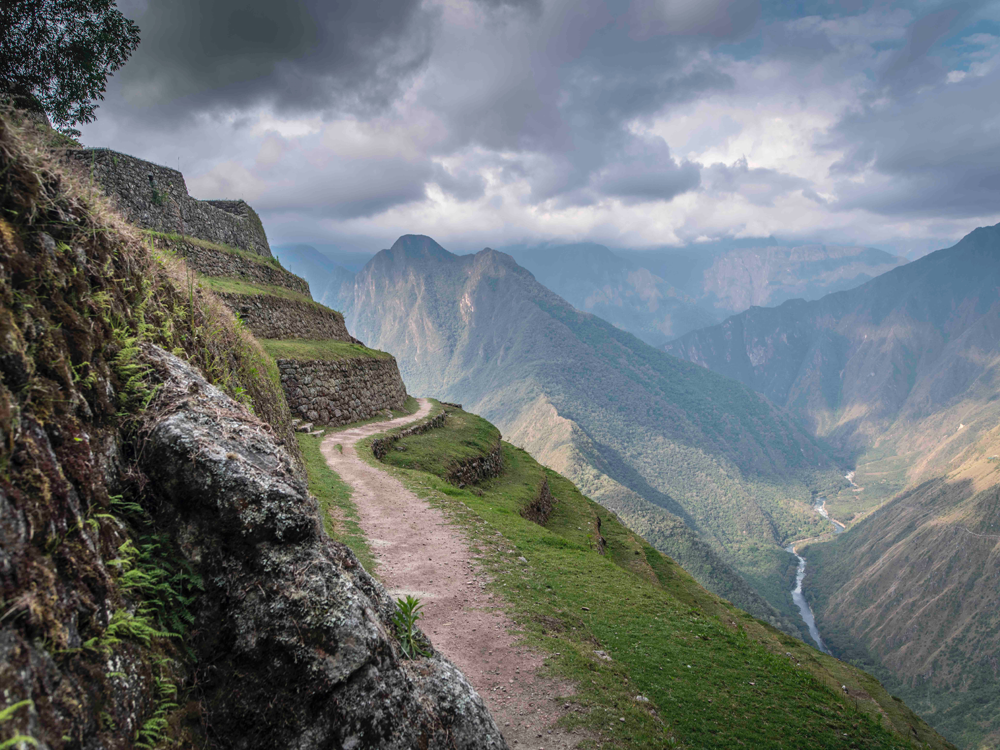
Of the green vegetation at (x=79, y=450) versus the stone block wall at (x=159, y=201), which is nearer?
the green vegetation at (x=79, y=450)

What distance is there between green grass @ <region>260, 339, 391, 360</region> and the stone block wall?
361 inches

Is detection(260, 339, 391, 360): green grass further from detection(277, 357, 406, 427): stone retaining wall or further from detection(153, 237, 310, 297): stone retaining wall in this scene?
detection(153, 237, 310, 297): stone retaining wall

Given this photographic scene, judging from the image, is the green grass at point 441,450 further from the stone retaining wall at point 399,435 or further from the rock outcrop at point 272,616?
the rock outcrop at point 272,616

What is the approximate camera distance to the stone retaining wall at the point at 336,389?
28.9m

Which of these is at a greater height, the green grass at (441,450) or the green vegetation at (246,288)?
the green vegetation at (246,288)

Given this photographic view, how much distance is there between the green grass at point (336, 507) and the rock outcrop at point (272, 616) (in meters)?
6.09

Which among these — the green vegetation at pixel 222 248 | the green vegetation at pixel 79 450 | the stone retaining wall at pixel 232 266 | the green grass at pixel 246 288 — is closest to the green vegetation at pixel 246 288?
the green grass at pixel 246 288

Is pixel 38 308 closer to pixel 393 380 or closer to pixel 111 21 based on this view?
pixel 111 21

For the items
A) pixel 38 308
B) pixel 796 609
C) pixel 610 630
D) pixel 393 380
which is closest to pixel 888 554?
pixel 796 609

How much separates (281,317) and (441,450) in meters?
15.5

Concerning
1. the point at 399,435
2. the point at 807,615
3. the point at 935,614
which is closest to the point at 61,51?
the point at 399,435

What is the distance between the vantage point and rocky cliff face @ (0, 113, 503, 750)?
3193 mm

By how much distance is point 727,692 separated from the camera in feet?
33.9

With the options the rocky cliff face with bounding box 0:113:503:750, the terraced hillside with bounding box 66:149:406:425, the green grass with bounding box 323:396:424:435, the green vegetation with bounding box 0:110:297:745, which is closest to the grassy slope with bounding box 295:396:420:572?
the green grass with bounding box 323:396:424:435
